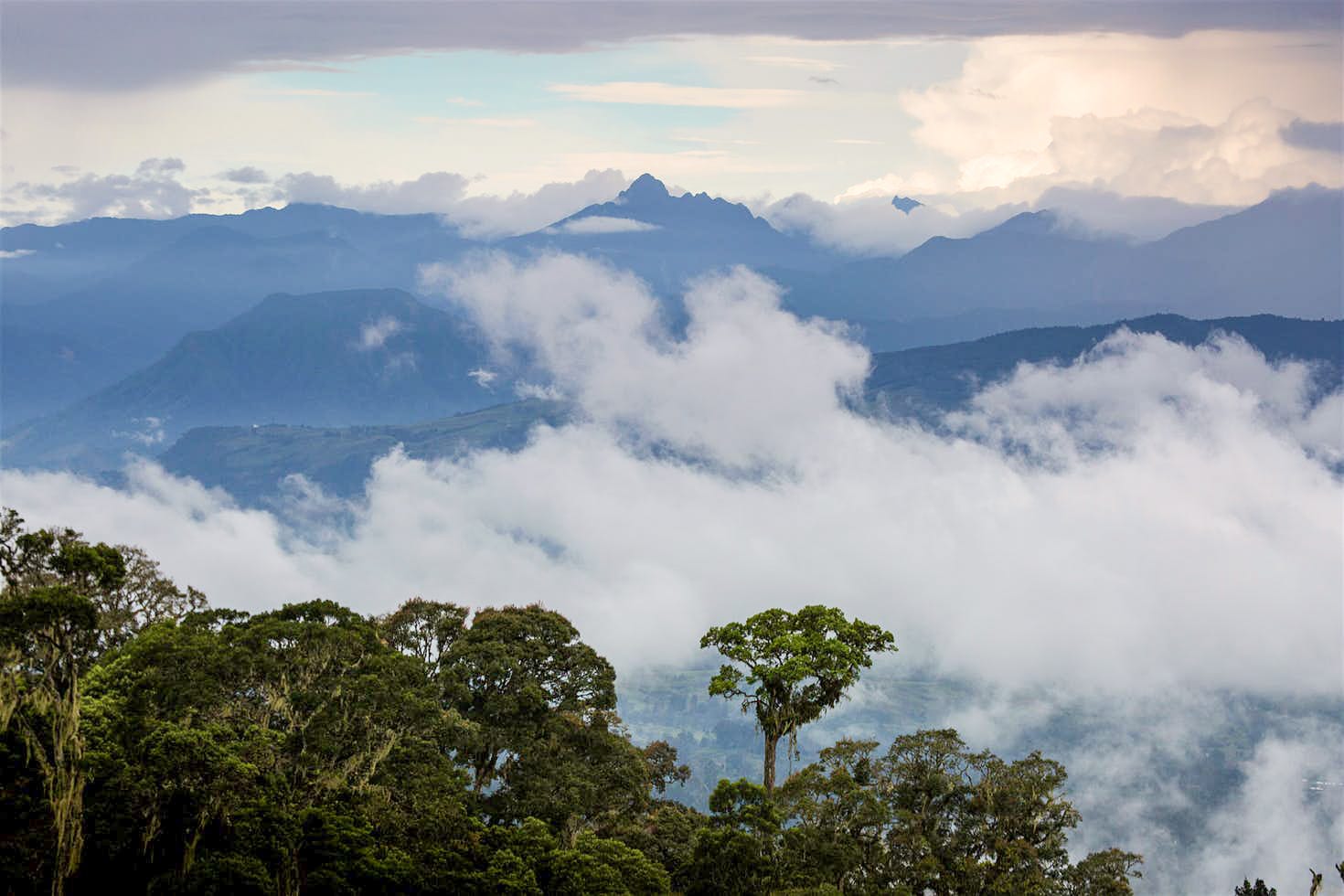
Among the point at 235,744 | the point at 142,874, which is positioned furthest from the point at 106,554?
the point at 142,874

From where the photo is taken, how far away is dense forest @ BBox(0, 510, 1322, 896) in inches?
1497

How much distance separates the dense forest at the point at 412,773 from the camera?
38031 mm

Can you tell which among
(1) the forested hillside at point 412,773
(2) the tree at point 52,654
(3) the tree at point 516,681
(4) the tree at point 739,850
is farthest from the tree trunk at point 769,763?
(2) the tree at point 52,654

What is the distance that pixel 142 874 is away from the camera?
3988cm

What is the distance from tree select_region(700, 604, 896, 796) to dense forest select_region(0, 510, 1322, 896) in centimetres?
11

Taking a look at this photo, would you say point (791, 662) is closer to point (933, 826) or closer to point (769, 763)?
point (769, 763)

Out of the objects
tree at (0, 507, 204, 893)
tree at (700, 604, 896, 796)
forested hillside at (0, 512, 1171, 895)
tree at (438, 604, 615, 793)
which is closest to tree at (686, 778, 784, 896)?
forested hillside at (0, 512, 1171, 895)

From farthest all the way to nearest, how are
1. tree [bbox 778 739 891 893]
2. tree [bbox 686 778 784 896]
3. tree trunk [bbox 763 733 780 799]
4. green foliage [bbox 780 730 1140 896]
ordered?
tree trunk [bbox 763 733 780 799]
green foliage [bbox 780 730 1140 896]
tree [bbox 778 739 891 893]
tree [bbox 686 778 784 896]

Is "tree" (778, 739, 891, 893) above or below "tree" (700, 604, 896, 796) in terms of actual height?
below

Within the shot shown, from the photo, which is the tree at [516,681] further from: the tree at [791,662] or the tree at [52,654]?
the tree at [52,654]

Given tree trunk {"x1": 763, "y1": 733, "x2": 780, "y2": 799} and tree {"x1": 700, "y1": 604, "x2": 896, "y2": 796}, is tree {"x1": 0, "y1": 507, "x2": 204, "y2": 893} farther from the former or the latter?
tree trunk {"x1": 763, "y1": 733, "x2": 780, "y2": 799}

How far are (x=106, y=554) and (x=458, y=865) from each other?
15559mm

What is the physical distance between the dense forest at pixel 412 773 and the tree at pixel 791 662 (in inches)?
4.3

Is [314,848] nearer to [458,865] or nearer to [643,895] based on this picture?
[458,865]
